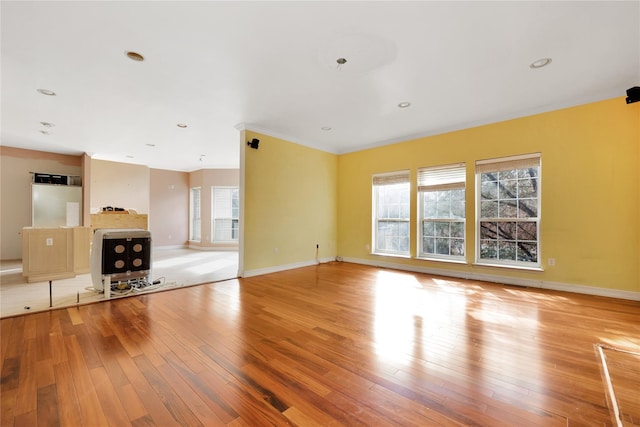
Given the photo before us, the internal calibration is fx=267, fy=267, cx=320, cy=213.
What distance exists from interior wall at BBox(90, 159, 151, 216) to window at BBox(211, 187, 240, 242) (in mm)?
2032

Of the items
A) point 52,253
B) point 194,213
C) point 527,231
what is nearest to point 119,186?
point 194,213

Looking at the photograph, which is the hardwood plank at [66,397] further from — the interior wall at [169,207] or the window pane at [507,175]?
the interior wall at [169,207]

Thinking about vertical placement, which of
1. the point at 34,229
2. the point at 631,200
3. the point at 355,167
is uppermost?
the point at 355,167

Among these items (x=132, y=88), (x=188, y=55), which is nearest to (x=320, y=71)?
(x=188, y=55)

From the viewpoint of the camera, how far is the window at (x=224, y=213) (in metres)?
9.02

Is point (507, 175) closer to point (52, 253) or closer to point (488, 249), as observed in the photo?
point (488, 249)

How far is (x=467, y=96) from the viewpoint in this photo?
3.57m

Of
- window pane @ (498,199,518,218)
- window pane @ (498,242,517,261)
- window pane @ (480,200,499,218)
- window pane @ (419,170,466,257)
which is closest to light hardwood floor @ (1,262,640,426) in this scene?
window pane @ (498,242,517,261)

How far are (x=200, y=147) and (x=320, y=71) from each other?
4504mm

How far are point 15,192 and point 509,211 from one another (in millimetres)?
10084

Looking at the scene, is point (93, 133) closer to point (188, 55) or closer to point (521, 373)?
point (188, 55)

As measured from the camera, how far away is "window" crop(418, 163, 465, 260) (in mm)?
4750

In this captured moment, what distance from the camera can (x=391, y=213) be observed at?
575 cm

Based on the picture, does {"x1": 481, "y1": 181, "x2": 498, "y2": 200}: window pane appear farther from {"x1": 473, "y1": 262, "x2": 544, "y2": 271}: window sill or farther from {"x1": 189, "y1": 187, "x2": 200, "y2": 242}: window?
{"x1": 189, "y1": 187, "x2": 200, "y2": 242}: window
